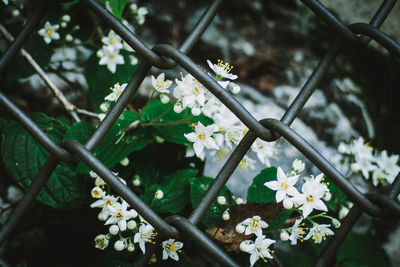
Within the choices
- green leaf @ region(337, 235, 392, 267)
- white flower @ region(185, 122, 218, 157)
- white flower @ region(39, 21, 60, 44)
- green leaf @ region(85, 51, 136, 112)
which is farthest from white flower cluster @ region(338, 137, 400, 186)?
white flower @ region(39, 21, 60, 44)

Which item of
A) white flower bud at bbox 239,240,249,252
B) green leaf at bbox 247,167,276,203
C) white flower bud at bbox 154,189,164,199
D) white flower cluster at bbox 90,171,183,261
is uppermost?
green leaf at bbox 247,167,276,203

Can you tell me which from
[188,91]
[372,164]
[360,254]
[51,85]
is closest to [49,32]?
[51,85]

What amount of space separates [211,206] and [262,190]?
179mm

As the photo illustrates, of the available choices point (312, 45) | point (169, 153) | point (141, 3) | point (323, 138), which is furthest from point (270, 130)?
point (312, 45)

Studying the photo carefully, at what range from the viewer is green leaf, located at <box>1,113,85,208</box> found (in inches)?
44.1

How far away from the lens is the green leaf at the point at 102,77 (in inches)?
50.9

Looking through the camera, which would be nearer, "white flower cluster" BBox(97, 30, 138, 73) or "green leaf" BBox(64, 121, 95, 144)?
"green leaf" BBox(64, 121, 95, 144)

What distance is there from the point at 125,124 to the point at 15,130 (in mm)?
430

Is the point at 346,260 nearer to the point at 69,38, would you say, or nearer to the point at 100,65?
the point at 100,65

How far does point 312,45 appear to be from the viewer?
2.24 meters

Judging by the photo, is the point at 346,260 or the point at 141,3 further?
the point at 141,3

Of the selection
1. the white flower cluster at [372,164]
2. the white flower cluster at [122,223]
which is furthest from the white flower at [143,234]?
the white flower cluster at [372,164]

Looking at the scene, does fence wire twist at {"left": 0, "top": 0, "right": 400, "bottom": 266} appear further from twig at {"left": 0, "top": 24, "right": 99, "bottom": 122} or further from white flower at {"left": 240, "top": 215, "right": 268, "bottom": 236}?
twig at {"left": 0, "top": 24, "right": 99, "bottom": 122}

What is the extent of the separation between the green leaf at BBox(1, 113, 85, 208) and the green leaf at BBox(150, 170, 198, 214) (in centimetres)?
28
